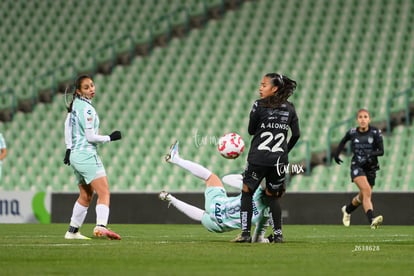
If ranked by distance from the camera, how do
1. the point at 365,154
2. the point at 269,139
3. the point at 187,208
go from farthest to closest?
1. the point at 365,154
2. the point at 187,208
3. the point at 269,139

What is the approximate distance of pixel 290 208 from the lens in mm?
17875

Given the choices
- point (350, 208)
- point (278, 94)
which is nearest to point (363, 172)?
point (350, 208)

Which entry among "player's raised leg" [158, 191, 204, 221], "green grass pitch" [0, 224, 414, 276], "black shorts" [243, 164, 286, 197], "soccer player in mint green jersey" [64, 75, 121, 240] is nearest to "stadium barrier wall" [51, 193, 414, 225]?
"green grass pitch" [0, 224, 414, 276]

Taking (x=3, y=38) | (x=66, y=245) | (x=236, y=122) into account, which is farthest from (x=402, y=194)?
(x=3, y=38)

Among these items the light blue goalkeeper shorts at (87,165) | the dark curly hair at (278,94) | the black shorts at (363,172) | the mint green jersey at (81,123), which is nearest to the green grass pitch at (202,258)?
the light blue goalkeeper shorts at (87,165)

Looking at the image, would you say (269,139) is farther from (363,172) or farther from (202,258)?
(363,172)

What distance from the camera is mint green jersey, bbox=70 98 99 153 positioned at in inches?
429

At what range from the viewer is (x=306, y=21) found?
957 inches

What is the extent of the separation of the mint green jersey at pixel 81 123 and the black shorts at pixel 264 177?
1862 mm

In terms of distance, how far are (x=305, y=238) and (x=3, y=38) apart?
16.3 meters

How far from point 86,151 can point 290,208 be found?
24.9 ft

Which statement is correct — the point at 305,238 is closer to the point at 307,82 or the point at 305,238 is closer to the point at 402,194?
the point at 402,194

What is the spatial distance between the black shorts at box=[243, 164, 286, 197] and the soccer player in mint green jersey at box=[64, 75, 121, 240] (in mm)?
1585

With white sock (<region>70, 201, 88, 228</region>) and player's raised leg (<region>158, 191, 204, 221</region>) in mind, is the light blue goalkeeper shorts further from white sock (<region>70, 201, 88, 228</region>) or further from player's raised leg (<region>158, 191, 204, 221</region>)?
player's raised leg (<region>158, 191, 204, 221</region>)
